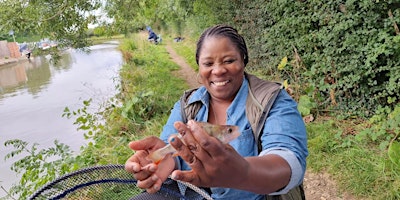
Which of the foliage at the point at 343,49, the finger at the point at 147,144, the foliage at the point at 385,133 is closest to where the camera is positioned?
the finger at the point at 147,144

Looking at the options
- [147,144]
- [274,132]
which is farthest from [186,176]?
[274,132]

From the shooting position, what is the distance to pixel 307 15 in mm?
5234

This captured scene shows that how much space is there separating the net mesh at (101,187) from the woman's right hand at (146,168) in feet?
1.24

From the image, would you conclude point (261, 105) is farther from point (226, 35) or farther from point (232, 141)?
point (226, 35)

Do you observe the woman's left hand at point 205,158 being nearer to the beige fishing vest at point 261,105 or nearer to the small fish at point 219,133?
the small fish at point 219,133

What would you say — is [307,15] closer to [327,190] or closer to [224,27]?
[327,190]

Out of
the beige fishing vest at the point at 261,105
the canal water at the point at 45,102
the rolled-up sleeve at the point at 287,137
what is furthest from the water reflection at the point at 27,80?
the rolled-up sleeve at the point at 287,137

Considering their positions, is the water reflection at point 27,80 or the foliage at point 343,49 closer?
the foliage at point 343,49

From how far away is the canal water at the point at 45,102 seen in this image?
6.42 metres

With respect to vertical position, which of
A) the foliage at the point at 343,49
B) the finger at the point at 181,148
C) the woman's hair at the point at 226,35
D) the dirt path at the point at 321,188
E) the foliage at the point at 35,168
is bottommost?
the dirt path at the point at 321,188

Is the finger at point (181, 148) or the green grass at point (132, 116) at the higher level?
the finger at point (181, 148)

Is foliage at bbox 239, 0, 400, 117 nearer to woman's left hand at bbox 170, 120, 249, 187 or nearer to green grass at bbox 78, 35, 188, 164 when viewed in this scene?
green grass at bbox 78, 35, 188, 164

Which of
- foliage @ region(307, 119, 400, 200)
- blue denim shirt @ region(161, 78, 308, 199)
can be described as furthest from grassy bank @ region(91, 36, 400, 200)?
blue denim shirt @ region(161, 78, 308, 199)

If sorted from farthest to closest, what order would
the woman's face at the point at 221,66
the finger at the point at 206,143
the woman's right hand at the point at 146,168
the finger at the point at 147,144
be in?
1. the woman's face at the point at 221,66
2. the finger at the point at 147,144
3. the woman's right hand at the point at 146,168
4. the finger at the point at 206,143
